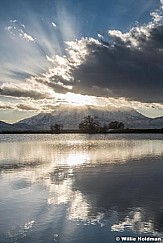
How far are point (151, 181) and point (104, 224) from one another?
12033mm

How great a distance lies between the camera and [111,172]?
31.0m

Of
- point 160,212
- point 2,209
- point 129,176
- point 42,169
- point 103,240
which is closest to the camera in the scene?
point 103,240

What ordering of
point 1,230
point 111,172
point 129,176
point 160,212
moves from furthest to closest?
point 111,172, point 129,176, point 160,212, point 1,230

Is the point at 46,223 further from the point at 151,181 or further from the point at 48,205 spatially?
the point at 151,181

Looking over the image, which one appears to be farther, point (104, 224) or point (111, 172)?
point (111, 172)

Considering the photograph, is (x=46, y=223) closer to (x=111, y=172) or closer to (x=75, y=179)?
(x=75, y=179)

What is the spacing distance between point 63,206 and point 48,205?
0.85m

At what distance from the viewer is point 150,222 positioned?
14.6m

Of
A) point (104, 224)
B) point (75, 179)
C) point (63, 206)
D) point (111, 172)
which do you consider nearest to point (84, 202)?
point (63, 206)

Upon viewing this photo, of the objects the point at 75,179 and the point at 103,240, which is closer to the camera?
the point at 103,240

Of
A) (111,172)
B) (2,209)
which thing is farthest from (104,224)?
(111,172)

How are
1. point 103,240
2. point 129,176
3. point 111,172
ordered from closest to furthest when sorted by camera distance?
point 103,240 < point 129,176 < point 111,172

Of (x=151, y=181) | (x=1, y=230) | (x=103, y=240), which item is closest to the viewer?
(x=103, y=240)

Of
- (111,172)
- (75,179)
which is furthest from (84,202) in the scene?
(111,172)
